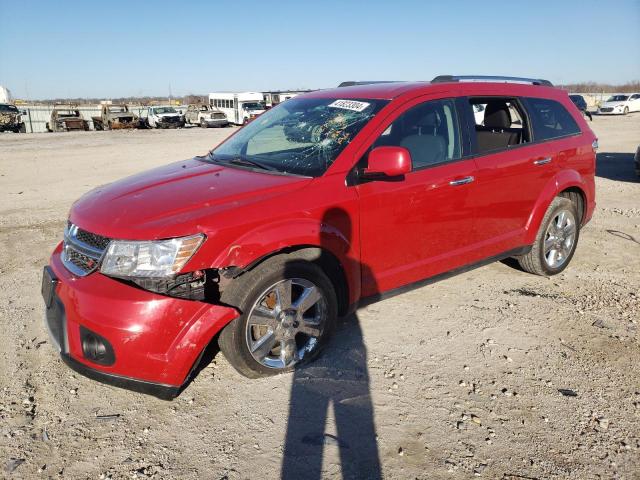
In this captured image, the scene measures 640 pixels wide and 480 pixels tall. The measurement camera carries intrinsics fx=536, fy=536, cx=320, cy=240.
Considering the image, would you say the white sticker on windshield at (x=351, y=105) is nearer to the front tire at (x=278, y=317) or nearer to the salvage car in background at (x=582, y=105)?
the front tire at (x=278, y=317)

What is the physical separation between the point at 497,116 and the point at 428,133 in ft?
4.53

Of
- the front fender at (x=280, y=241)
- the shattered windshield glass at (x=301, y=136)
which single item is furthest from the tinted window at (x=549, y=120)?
the front fender at (x=280, y=241)

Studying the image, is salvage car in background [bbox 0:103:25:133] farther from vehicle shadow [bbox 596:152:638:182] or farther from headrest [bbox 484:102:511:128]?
headrest [bbox 484:102:511:128]

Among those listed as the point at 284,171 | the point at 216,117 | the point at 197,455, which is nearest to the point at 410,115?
the point at 284,171

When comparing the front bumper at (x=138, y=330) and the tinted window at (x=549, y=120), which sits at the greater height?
the tinted window at (x=549, y=120)

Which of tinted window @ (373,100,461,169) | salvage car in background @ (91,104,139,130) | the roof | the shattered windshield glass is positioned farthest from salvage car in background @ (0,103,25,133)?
tinted window @ (373,100,461,169)

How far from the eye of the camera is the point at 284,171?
3.67 m

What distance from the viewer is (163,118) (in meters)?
36.4

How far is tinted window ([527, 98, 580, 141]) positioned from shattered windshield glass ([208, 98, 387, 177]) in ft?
6.07

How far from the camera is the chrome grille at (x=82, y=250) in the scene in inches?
121

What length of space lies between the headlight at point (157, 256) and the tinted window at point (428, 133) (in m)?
1.72

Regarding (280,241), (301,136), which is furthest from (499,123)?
(280,241)

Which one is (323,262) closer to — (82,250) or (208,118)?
(82,250)

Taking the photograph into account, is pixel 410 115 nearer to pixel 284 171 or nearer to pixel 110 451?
pixel 284 171
